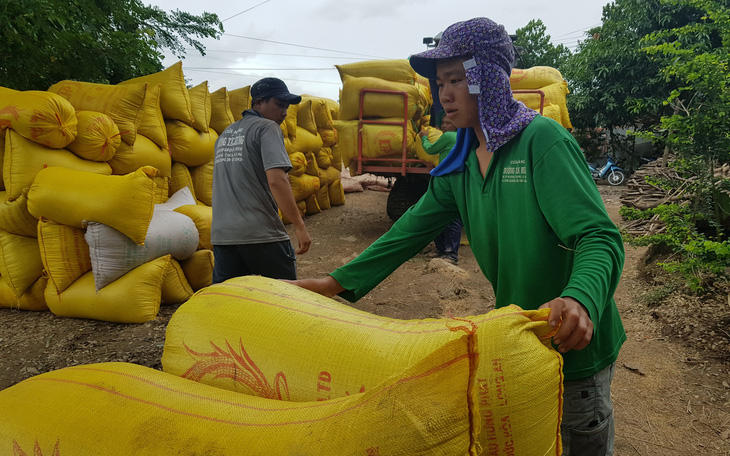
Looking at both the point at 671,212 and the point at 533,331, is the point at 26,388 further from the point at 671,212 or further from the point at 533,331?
the point at 671,212

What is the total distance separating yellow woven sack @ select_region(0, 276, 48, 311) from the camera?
12.3 feet

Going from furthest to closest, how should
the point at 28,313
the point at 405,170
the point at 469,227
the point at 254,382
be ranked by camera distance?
the point at 405,170
the point at 28,313
the point at 469,227
the point at 254,382

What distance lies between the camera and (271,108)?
314cm

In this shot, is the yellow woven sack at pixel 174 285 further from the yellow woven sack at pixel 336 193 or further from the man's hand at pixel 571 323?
the yellow woven sack at pixel 336 193

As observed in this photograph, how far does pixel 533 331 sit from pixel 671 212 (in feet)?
12.8

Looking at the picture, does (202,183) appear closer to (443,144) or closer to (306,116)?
(443,144)

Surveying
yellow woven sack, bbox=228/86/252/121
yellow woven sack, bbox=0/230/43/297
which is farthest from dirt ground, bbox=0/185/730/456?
yellow woven sack, bbox=228/86/252/121

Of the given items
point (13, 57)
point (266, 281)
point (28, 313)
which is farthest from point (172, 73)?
point (266, 281)

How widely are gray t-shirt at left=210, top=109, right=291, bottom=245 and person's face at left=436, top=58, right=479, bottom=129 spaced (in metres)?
1.67

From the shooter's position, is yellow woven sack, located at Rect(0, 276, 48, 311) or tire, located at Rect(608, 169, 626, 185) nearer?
yellow woven sack, located at Rect(0, 276, 48, 311)

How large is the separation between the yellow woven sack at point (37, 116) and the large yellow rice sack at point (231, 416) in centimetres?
279

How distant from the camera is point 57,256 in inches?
138

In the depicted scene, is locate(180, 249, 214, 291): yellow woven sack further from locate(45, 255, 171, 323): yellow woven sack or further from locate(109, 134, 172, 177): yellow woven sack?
locate(109, 134, 172, 177): yellow woven sack

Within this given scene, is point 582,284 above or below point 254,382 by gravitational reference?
above
